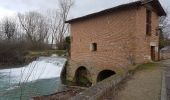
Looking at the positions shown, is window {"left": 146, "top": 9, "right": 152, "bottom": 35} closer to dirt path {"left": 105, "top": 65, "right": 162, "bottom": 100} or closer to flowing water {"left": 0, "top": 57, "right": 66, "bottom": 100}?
flowing water {"left": 0, "top": 57, "right": 66, "bottom": 100}

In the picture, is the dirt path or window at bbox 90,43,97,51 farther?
window at bbox 90,43,97,51

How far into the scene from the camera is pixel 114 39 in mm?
15641

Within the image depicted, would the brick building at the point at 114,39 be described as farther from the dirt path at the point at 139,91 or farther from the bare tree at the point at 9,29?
the bare tree at the point at 9,29

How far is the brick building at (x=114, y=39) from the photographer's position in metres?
14.8

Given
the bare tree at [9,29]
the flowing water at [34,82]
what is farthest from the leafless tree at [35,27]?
the flowing water at [34,82]

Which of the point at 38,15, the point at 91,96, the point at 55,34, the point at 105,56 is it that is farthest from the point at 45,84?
the point at 38,15

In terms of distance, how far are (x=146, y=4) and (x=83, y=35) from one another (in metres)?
5.57

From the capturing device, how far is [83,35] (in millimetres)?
18844

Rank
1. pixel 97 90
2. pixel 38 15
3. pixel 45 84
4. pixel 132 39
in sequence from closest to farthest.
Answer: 1. pixel 97 90
2. pixel 132 39
3. pixel 45 84
4. pixel 38 15

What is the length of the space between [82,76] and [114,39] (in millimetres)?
5740

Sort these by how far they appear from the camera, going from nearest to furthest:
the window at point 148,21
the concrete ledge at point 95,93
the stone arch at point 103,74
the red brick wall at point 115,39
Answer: the concrete ledge at point 95,93 < the red brick wall at point 115,39 < the window at point 148,21 < the stone arch at point 103,74

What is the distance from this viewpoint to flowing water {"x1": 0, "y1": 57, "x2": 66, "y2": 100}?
13844 millimetres

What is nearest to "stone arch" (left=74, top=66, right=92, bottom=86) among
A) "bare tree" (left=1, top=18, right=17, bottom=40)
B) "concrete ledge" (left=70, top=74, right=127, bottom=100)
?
"concrete ledge" (left=70, top=74, right=127, bottom=100)

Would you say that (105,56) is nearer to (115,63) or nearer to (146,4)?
(115,63)
